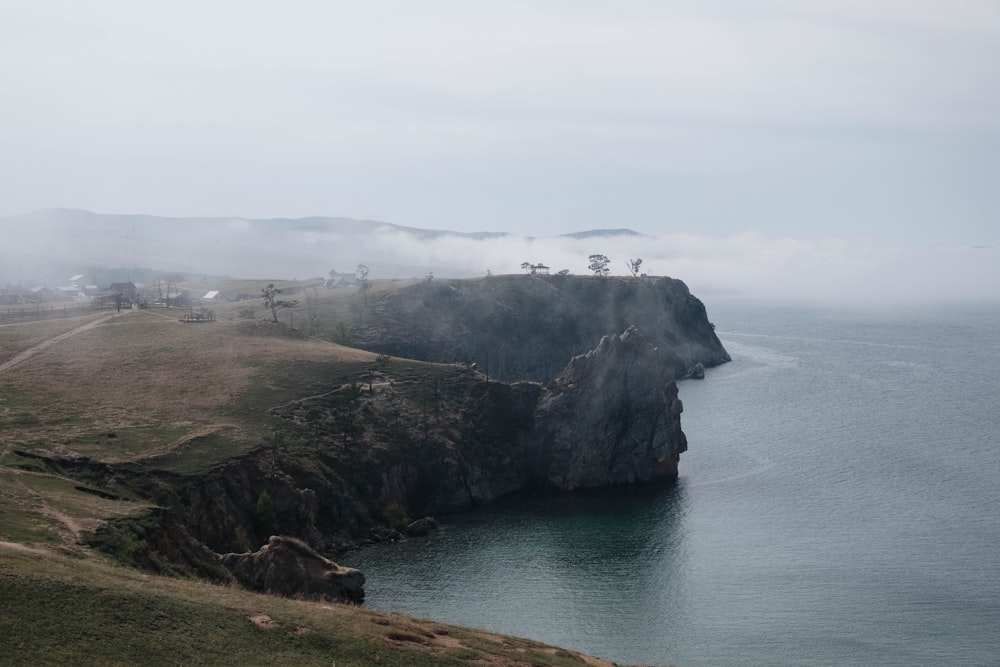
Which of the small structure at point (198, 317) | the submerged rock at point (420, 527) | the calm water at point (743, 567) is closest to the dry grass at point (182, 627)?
the calm water at point (743, 567)

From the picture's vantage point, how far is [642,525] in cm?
13650

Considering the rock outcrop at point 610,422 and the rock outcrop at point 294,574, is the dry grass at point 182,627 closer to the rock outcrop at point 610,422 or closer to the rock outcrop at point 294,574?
the rock outcrop at point 294,574

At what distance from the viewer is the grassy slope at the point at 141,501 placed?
49.0m

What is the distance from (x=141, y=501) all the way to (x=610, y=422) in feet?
290

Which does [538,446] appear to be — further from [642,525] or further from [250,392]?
[250,392]

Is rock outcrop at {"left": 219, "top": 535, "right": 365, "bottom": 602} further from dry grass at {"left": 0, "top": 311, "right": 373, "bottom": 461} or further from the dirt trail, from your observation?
the dirt trail

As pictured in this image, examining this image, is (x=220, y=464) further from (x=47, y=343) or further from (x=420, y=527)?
(x=47, y=343)

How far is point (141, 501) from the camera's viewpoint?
327 ft

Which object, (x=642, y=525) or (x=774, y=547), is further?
(x=642, y=525)

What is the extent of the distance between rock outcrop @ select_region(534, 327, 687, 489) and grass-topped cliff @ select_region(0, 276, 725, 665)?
0.74m

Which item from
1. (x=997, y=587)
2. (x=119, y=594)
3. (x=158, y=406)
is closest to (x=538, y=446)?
(x=158, y=406)

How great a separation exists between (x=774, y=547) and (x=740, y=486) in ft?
105

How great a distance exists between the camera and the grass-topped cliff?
53375mm

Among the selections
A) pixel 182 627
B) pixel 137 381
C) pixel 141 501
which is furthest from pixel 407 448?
pixel 182 627
